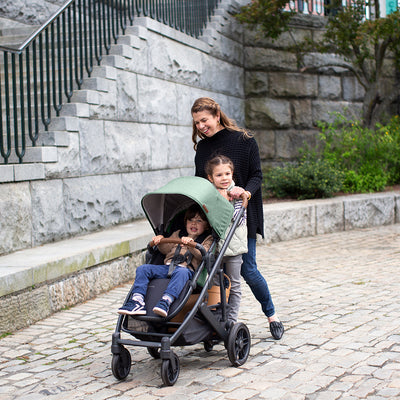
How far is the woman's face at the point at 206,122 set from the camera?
4449mm

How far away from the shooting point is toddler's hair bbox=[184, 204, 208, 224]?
4.20 meters

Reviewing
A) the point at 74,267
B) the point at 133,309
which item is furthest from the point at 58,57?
the point at 133,309

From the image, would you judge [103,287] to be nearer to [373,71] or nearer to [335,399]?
[335,399]

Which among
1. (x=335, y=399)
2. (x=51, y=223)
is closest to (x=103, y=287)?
(x=51, y=223)

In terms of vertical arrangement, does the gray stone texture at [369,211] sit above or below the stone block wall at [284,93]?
below

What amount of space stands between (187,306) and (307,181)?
22.8 ft

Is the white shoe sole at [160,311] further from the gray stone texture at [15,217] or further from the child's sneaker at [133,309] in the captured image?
the gray stone texture at [15,217]

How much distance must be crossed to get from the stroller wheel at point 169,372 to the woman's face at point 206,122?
1.60 m

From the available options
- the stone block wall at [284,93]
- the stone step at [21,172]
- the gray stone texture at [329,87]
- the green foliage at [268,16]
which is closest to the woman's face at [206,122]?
the stone step at [21,172]

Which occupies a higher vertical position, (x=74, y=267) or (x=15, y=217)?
(x=15, y=217)

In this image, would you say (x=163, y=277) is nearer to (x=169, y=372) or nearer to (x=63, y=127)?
(x=169, y=372)

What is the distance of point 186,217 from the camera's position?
13.9ft

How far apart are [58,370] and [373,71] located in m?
10.3

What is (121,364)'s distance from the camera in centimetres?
394
